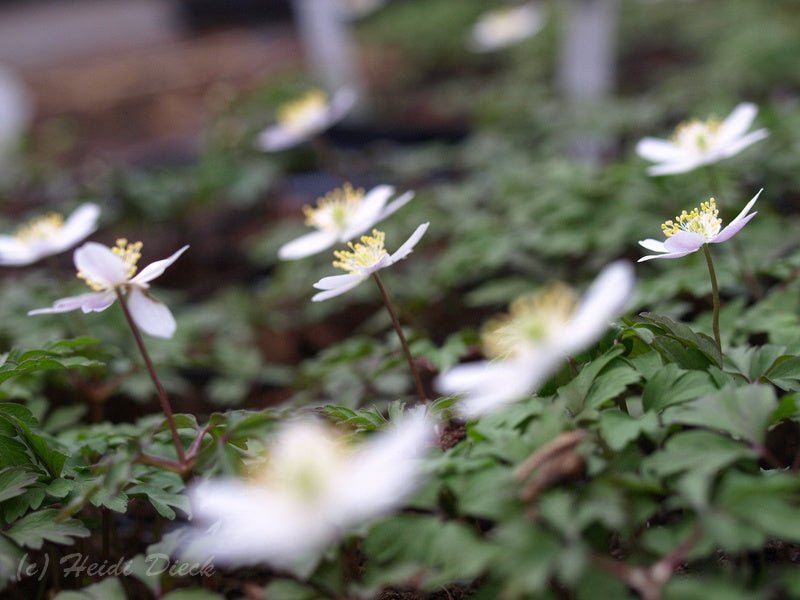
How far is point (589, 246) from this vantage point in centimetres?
154

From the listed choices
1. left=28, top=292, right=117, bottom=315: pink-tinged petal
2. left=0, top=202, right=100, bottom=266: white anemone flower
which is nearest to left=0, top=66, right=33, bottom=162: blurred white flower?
left=0, top=202, right=100, bottom=266: white anemone flower

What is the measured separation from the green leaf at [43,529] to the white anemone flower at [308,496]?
6.9 inches

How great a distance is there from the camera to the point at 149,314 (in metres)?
0.88

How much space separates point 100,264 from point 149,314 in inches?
A: 3.1

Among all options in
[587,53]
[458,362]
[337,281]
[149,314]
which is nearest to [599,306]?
[337,281]

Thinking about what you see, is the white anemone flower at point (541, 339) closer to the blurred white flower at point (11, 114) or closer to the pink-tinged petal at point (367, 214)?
the pink-tinged petal at point (367, 214)

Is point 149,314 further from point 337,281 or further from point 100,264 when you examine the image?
point 337,281

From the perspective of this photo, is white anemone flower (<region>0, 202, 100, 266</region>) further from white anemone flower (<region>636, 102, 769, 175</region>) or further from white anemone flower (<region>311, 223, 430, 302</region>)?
white anemone flower (<region>636, 102, 769, 175</region>)

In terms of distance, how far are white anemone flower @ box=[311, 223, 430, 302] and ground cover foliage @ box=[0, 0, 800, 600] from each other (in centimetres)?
15

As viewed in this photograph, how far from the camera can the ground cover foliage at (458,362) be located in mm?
640

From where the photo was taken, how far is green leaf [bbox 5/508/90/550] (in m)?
0.77

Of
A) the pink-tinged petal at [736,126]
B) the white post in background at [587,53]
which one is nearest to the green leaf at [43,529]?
the pink-tinged petal at [736,126]

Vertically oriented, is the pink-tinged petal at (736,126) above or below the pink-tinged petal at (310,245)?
below

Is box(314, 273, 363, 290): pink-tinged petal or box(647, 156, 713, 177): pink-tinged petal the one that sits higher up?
box(314, 273, 363, 290): pink-tinged petal
